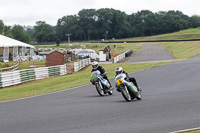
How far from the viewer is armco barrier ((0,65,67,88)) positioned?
27484mm

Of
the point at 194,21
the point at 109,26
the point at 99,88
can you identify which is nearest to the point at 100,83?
the point at 99,88

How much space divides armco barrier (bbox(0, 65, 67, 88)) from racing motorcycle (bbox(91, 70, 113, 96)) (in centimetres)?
1305

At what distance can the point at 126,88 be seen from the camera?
13.0m

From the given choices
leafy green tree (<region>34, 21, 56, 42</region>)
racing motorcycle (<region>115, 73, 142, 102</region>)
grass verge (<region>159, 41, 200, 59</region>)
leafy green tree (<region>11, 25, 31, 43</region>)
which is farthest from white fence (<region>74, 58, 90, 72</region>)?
leafy green tree (<region>34, 21, 56, 42</region>)

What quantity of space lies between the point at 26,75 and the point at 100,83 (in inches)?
604

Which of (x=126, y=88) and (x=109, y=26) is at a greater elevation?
(x=109, y=26)

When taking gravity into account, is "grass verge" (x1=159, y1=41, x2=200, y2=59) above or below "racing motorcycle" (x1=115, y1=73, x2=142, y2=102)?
above

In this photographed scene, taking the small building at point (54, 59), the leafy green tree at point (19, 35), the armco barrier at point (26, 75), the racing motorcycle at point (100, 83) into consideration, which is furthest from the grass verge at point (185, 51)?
the leafy green tree at point (19, 35)

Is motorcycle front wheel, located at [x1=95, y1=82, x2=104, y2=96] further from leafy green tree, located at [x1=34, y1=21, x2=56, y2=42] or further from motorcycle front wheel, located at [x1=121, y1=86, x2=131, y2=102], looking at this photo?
leafy green tree, located at [x1=34, y1=21, x2=56, y2=42]

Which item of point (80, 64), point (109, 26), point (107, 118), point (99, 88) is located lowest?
point (107, 118)

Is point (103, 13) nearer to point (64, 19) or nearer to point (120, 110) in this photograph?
point (64, 19)

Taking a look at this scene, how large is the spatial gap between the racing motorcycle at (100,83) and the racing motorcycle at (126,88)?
8.02ft

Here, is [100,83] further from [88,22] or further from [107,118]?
[88,22]

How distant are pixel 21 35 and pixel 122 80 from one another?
129 m
